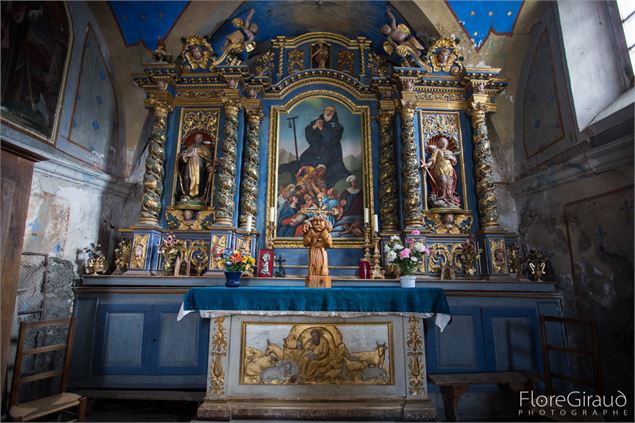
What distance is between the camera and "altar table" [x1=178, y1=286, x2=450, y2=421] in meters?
3.86

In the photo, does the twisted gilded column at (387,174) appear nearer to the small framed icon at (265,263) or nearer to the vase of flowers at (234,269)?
the small framed icon at (265,263)

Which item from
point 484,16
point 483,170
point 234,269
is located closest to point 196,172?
point 234,269

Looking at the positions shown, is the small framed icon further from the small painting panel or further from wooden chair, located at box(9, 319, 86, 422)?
wooden chair, located at box(9, 319, 86, 422)

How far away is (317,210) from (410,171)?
179 centimetres

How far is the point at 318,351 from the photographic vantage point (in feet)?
13.1

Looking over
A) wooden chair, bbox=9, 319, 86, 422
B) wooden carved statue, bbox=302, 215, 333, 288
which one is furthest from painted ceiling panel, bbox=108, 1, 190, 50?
wooden chair, bbox=9, 319, 86, 422

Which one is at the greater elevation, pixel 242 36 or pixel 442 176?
pixel 242 36

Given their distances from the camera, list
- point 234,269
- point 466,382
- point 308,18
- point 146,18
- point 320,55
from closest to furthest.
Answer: point 466,382
point 234,269
point 146,18
point 320,55
point 308,18

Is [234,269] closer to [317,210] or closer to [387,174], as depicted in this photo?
[317,210]

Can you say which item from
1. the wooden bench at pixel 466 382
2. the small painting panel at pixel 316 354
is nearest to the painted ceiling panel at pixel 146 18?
the small painting panel at pixel 316 354

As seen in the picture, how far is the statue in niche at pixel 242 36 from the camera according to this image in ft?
22.1

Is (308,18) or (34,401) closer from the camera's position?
(34,401)

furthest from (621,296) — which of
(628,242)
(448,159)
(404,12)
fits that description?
(404,12)

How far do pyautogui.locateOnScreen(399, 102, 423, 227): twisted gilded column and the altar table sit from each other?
2208 millimetres
